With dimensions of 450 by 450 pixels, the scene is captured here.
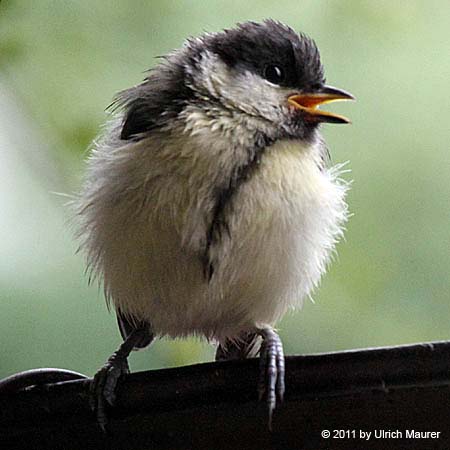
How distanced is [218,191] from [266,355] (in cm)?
21

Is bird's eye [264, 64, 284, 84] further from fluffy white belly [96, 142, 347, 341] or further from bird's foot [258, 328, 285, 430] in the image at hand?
bird's foot [258, 328, 285, 430]

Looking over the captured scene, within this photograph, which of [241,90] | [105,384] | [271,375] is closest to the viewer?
[271,375]

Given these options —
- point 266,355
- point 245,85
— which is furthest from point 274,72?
point 266,355

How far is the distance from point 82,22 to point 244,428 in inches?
20.4

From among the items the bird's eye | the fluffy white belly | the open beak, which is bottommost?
the fluffy white belly

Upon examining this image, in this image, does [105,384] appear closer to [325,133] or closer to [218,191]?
[218,191]

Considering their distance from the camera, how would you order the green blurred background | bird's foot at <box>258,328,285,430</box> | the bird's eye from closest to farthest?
1. bird's foot at <box>258,328,285,430</box>
2. the green blurred background
3. the bird's eye

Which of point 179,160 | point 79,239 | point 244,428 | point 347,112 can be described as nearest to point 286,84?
point 347,112

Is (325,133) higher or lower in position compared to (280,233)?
higher

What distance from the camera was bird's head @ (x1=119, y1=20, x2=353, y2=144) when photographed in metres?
1.22

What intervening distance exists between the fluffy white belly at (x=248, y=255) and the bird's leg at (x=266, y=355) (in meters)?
0.04

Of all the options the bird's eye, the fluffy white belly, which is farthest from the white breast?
the bird's eye

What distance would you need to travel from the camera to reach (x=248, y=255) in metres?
1.19

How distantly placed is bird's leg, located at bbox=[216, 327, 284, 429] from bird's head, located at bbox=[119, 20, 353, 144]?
27cm
